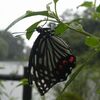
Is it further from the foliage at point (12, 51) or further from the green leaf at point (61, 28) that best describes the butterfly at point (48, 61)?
the foliage at point (12, 51)

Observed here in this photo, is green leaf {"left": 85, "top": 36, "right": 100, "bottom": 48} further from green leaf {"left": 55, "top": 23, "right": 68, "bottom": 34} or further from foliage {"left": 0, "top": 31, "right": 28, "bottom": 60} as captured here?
foliage {"left": 0, "top": 31, "right": 28, "bottom": 60}

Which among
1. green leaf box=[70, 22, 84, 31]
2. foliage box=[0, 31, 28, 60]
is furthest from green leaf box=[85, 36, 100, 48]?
foliage box=[0, 31, 28, 60]

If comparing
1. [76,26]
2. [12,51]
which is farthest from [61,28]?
[12,51]

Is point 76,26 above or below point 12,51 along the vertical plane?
above

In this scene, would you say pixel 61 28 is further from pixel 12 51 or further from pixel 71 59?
pixel 12 51

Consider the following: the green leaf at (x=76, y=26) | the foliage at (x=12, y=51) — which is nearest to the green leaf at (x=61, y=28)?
the green leaf at (x=76, y=26)

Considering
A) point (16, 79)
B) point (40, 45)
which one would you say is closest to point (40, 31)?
point (40, 45)

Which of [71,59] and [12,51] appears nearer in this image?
[71,59]

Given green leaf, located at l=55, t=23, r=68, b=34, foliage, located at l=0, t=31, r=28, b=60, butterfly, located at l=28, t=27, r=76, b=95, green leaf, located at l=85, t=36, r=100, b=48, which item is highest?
green leaf, located at l=55, t=23, r=68, b=34
